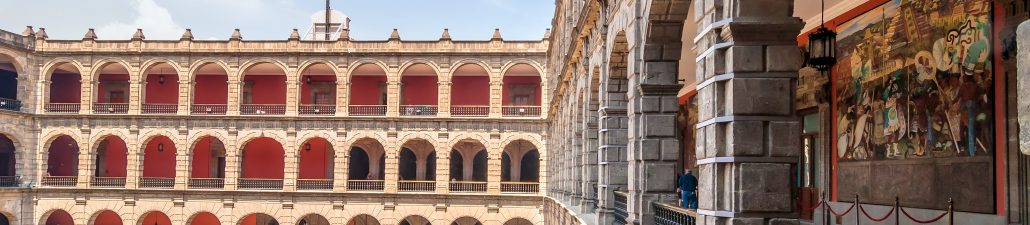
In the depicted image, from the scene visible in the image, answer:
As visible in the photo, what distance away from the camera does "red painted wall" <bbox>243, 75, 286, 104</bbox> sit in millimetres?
34469

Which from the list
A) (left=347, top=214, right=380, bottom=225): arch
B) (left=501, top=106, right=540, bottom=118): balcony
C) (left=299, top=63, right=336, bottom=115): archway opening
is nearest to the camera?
(left=501, top=106, right=540, bottom=118): balcony

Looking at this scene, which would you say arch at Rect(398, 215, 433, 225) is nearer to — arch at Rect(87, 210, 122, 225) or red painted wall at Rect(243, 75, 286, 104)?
red painted wall at Rect(243, 75, 286, 104)

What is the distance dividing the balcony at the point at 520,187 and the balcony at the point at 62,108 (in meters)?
14.3

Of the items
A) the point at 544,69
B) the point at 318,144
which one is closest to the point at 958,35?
the point at 544,69

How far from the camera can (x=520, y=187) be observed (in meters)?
33.2

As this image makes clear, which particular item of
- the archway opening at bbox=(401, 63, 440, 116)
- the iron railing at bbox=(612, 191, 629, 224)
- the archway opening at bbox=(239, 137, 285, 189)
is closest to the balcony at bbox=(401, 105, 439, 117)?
the archway opening at bbox=(401, 63, 440, 116)

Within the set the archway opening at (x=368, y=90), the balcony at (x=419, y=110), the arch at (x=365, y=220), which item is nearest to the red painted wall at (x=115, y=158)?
the arch at (x=365, y=220)

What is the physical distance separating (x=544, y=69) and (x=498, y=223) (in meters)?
5.14

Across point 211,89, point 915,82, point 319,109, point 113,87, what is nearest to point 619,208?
point 915,82

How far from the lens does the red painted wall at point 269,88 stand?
113 feet

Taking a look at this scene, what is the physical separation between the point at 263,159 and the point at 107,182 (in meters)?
5.10

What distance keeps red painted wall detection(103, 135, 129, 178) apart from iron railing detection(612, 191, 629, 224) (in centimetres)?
2679

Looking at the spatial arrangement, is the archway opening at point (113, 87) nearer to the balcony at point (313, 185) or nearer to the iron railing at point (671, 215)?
the balcony at point (313, 185)

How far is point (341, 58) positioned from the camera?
32.1 meters
